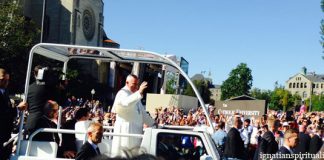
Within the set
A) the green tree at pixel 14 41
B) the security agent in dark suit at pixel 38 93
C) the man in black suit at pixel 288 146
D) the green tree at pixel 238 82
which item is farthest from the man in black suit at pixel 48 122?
the green tree at pixel 238 82

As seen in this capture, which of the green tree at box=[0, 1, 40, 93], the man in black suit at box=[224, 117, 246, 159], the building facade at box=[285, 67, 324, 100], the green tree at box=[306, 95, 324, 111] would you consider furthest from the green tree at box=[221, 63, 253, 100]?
the man in black suit at box=[224, 117, 246, 159]

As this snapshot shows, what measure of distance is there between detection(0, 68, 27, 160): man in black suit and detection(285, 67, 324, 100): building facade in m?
181

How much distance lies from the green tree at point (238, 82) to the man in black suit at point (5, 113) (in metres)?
111

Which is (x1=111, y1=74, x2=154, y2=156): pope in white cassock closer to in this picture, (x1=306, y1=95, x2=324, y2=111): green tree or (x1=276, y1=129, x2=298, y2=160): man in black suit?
(x1=276, y1=129, x2=298, y2=160): man in black suit

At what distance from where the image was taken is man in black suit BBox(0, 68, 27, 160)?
5980 millimetres

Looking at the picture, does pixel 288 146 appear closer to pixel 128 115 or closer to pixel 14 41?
pixel 128 115

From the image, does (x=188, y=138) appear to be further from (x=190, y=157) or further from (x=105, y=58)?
(x=105, y=58)

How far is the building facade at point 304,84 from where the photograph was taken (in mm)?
180500

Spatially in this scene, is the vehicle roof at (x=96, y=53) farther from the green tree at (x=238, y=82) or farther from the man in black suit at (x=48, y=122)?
the green tree at (x=238, y=82)

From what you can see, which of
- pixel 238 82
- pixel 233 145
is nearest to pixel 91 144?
pixel 233 145

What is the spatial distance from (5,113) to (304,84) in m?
186

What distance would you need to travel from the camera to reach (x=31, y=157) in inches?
242

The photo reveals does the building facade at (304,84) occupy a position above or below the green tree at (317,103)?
above

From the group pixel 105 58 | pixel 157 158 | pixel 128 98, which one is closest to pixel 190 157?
pixel 128 98
